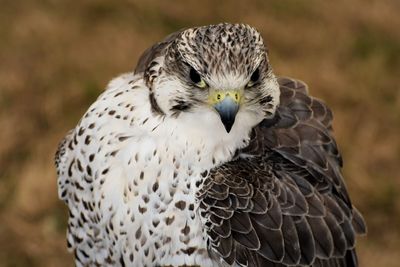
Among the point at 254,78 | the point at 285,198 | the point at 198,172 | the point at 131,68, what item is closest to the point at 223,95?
the point at 254,78

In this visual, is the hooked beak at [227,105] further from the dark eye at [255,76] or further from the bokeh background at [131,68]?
the bokeh background at [131,68]

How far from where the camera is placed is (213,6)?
9.12 meters

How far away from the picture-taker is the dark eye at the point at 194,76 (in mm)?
3506

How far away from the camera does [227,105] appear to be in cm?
339

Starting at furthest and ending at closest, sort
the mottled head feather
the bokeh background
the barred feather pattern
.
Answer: the bokeh background → the barred feather pattern → the mottled head feather

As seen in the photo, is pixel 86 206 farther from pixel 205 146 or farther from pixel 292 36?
pixel 292 36

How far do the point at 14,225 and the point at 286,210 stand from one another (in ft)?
10.1

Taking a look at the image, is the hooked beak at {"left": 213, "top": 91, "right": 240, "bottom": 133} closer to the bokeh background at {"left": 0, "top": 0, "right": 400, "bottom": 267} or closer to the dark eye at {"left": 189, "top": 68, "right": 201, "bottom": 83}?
the dark eye at {"left": 189, "top": 68, "right": 201, "bottom": 83}

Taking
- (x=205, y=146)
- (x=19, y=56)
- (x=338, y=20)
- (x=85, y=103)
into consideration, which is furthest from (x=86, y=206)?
(x=338, y=20)

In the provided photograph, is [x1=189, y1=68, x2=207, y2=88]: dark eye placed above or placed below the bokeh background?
above

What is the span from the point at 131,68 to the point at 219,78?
15.1 feet

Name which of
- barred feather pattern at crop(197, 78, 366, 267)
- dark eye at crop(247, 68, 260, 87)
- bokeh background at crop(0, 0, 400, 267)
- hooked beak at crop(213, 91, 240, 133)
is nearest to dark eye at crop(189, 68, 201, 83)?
hooked beak at crop(213, 91, 240, 133)

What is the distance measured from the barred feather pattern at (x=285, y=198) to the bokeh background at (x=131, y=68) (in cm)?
242

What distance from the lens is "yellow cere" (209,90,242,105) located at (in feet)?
11.3
